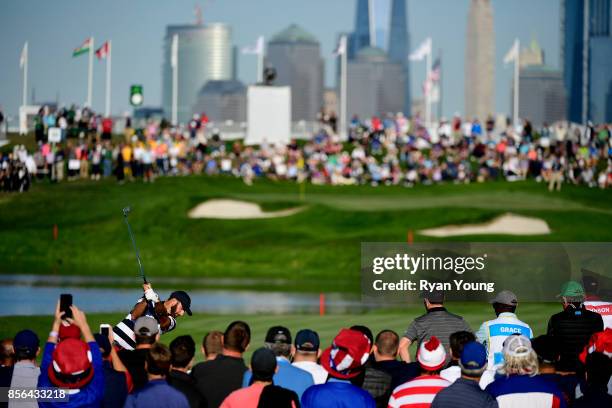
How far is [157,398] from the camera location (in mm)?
11352

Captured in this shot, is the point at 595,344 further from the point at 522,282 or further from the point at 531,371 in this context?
the point at 522,282

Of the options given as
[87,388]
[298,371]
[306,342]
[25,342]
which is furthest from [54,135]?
[87,388]

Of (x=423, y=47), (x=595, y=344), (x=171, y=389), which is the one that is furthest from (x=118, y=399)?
(x=423, y=47)

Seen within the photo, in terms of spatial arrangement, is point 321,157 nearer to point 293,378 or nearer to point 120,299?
point 120,299

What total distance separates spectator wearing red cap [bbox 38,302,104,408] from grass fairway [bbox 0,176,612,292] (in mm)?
34360

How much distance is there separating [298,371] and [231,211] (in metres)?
49.9

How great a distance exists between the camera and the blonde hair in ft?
39.4

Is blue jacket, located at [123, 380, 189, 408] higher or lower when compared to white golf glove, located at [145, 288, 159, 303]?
lower

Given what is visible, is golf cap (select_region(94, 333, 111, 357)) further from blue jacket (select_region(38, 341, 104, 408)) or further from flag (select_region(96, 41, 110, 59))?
flag (select_region(96, 41, 110, 59))

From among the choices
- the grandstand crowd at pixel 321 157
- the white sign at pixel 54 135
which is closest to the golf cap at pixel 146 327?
the grandstand crowd at pixel 321 157

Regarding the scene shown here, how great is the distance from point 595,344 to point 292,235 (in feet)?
149

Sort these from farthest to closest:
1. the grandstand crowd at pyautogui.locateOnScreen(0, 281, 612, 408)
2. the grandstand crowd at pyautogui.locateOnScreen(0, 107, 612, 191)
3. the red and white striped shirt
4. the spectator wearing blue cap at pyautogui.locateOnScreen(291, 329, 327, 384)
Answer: the grandstand crowd at pyautogui.locateOnScreen(0, 107, 612, 191)
the spectator wearing blue cap at pyautogui.locateOnScreen(291, 329, 327, 384)
the red and white striped shirt
the grandstand crowd at pyautogui.locateOnScreen(0, 281, 612, 408)

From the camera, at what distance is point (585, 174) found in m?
71.4

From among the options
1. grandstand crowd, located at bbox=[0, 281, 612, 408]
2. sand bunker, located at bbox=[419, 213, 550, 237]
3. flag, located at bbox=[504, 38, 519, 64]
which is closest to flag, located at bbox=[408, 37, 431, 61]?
flag, located at bbox=[504, 38, 519, 64]
